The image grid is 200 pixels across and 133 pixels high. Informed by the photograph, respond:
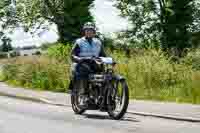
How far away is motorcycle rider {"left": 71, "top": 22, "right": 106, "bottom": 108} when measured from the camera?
15227 mm

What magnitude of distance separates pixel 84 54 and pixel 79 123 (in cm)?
190

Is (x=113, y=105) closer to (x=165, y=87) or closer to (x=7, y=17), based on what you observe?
(x=165, y=87)

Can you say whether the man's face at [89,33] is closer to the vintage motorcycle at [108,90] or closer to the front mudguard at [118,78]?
the vintage motorcycle at [108,90]

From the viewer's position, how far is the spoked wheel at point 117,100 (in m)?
13.9

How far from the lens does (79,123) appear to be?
1402 cm

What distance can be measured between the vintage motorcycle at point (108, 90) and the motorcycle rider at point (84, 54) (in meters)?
0.16

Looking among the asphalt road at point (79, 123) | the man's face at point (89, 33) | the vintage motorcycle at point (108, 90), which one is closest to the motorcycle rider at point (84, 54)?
the man's face at point (89, 33)

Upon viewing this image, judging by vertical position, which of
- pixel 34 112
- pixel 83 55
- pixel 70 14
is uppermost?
pixel 70 14

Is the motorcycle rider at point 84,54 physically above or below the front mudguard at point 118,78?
above

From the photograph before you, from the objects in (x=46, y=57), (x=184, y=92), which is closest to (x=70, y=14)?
(x=46, y=57)

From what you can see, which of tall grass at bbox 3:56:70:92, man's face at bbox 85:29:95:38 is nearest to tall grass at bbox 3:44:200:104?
tall grass at bbox 3:56:70:92

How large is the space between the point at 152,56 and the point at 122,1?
1909 inches

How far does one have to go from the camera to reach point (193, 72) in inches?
832

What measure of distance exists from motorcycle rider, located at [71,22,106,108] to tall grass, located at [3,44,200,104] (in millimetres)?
3287
